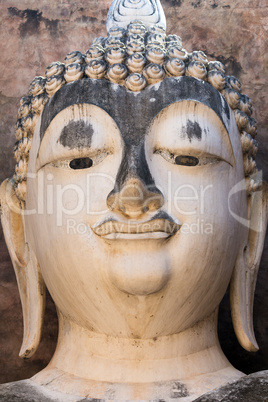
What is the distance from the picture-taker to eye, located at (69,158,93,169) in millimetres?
2521

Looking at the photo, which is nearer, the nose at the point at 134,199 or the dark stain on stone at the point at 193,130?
the nose at the point at 134,199

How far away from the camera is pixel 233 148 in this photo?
2.65 m

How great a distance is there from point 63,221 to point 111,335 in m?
0.48

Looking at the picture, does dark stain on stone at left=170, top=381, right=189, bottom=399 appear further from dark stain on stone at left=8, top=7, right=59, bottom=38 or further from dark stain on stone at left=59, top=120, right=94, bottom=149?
→ dark stain on stone at left=8, top=7, right=59, bottom=38

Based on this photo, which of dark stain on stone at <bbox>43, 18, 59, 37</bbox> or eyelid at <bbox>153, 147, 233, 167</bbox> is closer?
eyelid at <bbox>153, 147, 233, 167</bbox>

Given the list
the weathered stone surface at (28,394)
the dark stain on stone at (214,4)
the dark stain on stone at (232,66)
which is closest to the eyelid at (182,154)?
the weathered stone surface at (28,394)

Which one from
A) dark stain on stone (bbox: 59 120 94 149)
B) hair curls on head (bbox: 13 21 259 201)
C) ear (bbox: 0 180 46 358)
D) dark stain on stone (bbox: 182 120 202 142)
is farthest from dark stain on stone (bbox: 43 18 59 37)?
dark stain on stone (bbox: 182 120 202 142)

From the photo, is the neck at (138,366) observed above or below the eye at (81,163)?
below

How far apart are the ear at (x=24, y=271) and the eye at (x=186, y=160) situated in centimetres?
78

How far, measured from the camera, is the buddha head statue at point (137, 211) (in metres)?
2.40

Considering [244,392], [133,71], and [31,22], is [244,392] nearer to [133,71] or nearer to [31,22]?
[133,71]

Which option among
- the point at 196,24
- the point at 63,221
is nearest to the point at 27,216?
the point at 63,221

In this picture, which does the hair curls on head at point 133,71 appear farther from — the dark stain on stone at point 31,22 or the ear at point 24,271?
the dark stain on stone at point 31,22

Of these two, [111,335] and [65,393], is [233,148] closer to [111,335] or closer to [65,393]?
[111,335]
